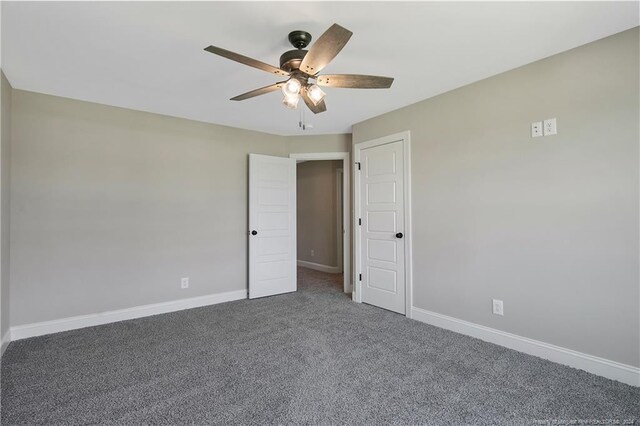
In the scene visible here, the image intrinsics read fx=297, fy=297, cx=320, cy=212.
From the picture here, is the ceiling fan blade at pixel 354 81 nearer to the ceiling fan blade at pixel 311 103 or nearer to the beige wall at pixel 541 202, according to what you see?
the ceiling fan blade at pixel 311 103

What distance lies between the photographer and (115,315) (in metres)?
3.24

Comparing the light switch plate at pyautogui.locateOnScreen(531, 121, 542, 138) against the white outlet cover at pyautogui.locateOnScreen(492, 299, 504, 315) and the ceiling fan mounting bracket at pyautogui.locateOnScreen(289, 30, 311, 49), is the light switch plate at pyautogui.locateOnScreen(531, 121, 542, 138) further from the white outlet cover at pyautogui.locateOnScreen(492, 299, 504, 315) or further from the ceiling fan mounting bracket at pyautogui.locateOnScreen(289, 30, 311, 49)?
the ceiling fan mounting bracket at pyautogui.locateOnScreen(289, 30, 311, 49)

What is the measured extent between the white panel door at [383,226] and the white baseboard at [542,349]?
497 millimetres

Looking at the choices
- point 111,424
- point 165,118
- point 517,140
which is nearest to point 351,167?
point 517,140

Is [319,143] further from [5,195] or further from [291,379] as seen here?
[5,195]

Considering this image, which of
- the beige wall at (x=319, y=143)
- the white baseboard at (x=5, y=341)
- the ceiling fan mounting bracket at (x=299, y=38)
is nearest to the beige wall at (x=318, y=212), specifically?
the beige wall at (x=319, y=143)

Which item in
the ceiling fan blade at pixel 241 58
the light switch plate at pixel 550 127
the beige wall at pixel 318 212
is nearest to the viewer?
the ceiling fan blade at pixel 241 58

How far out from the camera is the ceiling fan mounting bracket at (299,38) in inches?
76.4

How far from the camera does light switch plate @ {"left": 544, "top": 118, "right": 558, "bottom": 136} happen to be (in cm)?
231

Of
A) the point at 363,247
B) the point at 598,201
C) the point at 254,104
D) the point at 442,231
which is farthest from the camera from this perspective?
the point at 363,247

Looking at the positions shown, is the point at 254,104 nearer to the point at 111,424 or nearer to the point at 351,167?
the point at 351,167

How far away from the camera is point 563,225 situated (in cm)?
227

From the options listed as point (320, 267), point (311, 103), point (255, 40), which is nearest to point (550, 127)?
point (311, 103)

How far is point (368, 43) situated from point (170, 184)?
2775 mm
